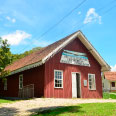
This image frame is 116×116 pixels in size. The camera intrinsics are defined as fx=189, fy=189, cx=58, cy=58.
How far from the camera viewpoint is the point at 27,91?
1856cm

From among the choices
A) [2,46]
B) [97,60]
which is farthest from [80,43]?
[2,46]

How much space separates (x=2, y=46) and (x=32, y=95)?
18.6 feet

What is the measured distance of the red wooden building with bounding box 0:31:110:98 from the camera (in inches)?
655

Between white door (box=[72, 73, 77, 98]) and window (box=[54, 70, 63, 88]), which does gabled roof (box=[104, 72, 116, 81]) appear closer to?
white door (box=[72, 73, 77, 98])

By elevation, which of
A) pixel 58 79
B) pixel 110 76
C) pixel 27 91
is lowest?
pixel 27 91

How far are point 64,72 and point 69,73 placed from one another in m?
0.68

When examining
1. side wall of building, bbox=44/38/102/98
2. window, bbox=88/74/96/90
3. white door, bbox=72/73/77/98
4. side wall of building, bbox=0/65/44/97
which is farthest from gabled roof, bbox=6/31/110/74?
white door, bbox=72/73/77/98

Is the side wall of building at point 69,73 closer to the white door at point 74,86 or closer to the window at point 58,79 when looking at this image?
the window at point 58,79

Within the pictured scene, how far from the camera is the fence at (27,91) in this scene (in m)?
17.7

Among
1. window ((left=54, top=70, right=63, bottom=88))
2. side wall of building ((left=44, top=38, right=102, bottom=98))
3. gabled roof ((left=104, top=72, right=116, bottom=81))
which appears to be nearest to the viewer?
side wall of building ((left=44, top=38, right=102, bottom=98))

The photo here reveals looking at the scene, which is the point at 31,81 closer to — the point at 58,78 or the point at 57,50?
the point at 58,78

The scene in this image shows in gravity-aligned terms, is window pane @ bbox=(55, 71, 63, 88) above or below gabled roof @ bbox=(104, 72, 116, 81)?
below

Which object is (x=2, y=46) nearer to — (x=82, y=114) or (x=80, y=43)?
(x=80, y=43)

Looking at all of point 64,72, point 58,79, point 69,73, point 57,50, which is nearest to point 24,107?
point 58,79
